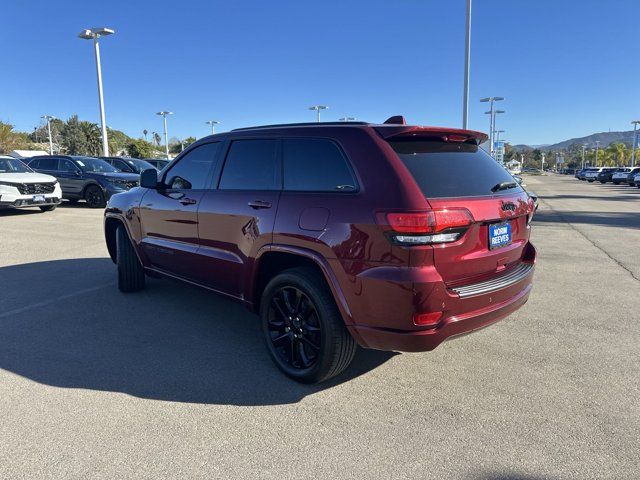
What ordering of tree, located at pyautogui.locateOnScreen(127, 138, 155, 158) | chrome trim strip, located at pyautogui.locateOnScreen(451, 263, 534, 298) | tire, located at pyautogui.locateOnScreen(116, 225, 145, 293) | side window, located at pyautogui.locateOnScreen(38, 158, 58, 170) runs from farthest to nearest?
tree, located at pyautogui.locateOnScreen(127, 138, 155, 158) → side window, located at pyautogui.locateOnScreen(38, 158, 58, 170) → tire, located at pyautogui.locateOnScreen(116, 225, 145, 293) → chrome trim strip, located at pyautogui.locateOnScreen(451, 263, 534, 298)

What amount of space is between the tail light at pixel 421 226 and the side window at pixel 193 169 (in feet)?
7.21

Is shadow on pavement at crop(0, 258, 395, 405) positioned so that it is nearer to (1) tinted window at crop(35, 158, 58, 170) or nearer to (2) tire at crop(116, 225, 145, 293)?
(2) tire at crop(116, 225, 145, 293)

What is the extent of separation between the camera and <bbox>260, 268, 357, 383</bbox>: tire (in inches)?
124

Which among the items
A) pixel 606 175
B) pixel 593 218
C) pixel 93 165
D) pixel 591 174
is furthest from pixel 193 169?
pixel 591 174

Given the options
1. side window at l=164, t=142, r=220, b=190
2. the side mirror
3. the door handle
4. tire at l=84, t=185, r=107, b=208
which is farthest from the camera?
tire at l=84, t=185, r=107, b=208

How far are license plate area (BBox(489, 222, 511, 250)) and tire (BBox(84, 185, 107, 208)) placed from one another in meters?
15.1

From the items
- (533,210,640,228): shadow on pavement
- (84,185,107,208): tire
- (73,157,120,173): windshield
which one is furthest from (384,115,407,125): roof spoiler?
(73,157,120,173): windshield

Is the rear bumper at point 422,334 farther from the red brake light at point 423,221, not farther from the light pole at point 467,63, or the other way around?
the light pole at point 467,63

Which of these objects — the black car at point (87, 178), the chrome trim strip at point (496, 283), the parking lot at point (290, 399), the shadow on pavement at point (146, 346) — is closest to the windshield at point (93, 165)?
the black car at point (87, 178)

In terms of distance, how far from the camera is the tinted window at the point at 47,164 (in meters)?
16.8

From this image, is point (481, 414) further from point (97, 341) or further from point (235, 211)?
point (97, 341)

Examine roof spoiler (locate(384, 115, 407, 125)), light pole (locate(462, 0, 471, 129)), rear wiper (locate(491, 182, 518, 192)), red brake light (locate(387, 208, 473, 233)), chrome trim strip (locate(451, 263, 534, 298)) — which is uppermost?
light pole (locate(462, 0, 471, 129))

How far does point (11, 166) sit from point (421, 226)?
14960 mm

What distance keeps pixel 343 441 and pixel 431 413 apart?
66 centimetres
